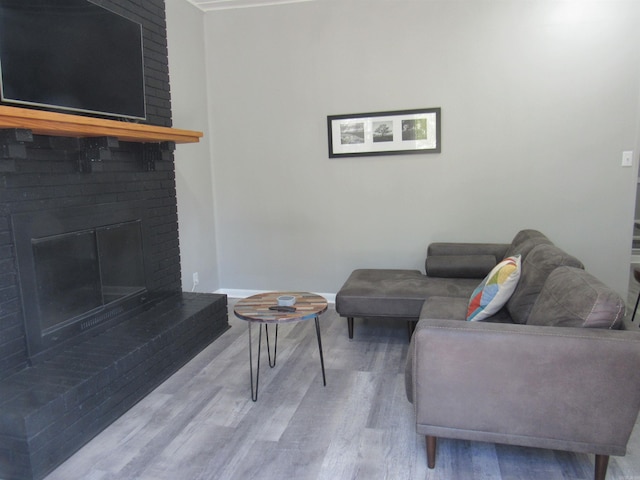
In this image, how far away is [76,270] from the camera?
8.95ft

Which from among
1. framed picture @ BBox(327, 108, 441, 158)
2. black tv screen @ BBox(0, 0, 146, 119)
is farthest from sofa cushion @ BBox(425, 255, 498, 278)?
black tv screen @ BBox(0, 0, 146, 119)

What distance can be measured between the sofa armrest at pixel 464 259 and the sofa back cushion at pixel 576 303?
1.34 m

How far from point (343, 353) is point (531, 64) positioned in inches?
108

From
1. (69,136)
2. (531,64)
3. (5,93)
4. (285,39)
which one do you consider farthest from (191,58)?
(531,64)

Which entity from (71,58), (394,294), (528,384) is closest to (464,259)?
(394,294)

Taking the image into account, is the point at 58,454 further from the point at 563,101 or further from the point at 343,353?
the point at 563,101

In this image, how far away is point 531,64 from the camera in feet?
12.1

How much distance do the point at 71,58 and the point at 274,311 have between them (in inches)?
68.8

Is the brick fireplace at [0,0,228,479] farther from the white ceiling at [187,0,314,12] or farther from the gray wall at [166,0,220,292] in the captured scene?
the white ceiling at [187,0,314,12]

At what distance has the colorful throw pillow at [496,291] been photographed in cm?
235

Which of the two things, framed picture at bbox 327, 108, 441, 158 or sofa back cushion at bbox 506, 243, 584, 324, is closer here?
sofa back cushion at bbox 506, 243, 584, 324

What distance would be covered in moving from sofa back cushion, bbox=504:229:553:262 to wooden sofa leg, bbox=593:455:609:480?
1.21 metres

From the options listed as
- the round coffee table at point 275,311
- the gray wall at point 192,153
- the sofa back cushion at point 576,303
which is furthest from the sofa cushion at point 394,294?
the gray wall at point 192,153

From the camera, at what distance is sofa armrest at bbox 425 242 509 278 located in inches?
139
